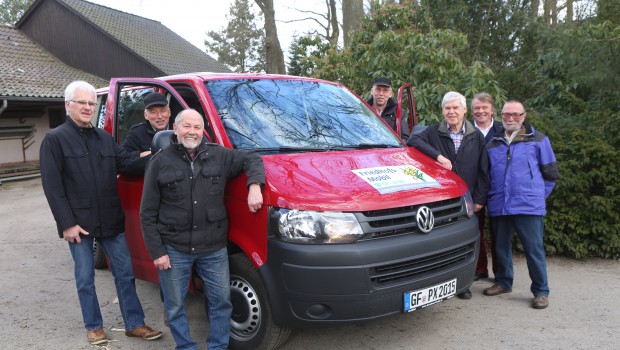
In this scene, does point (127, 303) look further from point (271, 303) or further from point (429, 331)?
point (429, 331)

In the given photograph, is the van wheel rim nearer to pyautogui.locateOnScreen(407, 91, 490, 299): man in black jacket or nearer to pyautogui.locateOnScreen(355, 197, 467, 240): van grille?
pyautogui.locateOnScreen(355, 197, 467, 240): van grille

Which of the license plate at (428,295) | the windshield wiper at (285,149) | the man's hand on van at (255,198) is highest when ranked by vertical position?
the windshield wiper at (285,149)

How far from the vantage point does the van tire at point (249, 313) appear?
126 inches

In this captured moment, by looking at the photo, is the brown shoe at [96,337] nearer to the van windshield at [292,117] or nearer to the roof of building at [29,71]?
the van windshield at [292,117]

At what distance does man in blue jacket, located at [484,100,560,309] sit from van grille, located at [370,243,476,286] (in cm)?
102

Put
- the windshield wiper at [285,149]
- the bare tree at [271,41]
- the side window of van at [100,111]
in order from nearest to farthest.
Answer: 1. the windshield wiper at [285,149]
2. the side window of van at [100,111]
3. the bare tree at [271,41]

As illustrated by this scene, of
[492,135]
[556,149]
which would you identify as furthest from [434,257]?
[556,149]

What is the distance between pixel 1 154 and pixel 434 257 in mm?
17025

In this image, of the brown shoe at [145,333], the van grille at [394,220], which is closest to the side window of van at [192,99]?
the van grille at [394,220]

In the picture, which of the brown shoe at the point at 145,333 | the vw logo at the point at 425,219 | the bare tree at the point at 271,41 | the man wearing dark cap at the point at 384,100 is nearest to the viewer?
the vw logo at the point at 425,219

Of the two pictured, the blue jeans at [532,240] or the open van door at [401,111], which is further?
the open van door at [401,111]

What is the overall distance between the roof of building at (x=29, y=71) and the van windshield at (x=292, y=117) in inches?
566

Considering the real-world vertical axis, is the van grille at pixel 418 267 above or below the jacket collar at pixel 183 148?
below

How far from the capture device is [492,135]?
15.5 feet
